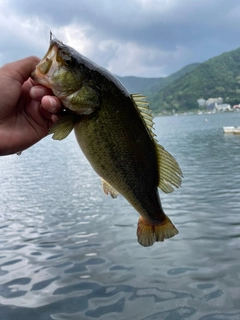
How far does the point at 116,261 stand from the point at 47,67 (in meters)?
7.83

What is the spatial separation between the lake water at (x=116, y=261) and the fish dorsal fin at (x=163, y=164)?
4697mm

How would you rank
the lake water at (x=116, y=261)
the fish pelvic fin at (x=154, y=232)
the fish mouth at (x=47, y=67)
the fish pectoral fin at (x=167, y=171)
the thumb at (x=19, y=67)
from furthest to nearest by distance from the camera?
1. the lake water at (x=116, y=261)
2. the thumb at (x=19, y=67)
3. the fish pelvic fin at (x=154, y=232)
4. the fish pectoral fin at (x=167, y=171)
5. the fish mouth at (x=47, y=67)

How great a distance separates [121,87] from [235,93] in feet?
644

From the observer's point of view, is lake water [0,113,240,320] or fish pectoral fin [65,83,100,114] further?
lake water [0,113,240,320]

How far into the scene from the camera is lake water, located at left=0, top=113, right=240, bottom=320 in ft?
24.6

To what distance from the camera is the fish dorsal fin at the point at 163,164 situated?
314 centimetres

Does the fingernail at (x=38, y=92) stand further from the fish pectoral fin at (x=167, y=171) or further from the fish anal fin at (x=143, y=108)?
the fish pectoral fin at (x=167, y=171)

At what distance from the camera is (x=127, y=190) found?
10.4 feet

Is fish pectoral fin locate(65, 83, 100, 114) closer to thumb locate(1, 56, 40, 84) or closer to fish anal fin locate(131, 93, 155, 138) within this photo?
fish anal fin locate(131, 93, 155, 138)

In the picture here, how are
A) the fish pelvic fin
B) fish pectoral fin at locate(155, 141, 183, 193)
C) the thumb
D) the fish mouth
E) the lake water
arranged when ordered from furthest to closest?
the lake water < the thumb < the fish pelvic fin < fish pectoral fin at locate(155, 141, 183, 193) < the fish mouth

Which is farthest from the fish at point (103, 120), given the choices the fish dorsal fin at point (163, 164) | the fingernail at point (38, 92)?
the fingernail at point (38, 92)

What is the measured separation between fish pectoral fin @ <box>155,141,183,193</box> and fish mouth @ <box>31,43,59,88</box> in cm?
109

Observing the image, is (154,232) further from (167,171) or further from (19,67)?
(19,67)

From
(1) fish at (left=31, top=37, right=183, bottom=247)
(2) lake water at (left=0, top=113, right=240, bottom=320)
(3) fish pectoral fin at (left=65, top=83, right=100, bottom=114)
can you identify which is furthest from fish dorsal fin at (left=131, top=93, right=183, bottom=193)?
(2) lake water at (left=0, top=113, right=240, bottom=320)
